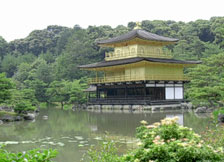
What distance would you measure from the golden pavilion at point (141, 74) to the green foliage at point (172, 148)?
26.8 m

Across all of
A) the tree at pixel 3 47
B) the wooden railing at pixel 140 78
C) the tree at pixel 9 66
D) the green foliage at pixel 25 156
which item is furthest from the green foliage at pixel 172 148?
the tree at pixel 3 47

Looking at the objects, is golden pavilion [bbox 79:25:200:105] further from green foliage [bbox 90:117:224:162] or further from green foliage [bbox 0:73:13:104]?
green foliage [bbox 90:117:224:162]

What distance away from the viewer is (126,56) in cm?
3959

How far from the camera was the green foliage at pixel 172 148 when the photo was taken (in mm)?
5551

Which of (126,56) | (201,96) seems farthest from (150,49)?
(201,96)

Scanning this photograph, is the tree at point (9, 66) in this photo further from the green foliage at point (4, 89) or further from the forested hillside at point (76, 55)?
the green foliage at point (4, 89)

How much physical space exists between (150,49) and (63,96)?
13.8 m

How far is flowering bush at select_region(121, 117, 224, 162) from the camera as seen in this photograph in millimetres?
5551

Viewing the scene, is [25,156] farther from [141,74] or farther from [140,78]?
[141,74]

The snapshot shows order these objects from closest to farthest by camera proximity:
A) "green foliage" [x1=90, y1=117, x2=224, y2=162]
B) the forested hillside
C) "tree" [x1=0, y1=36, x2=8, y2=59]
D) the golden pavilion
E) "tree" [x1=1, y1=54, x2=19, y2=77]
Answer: "green foliage" [x1=90, y1=117, x2=224, y2=162] < the golden pavilion < the forested hillside < "tree" [x1=1, y1=54, x2=19, y2=77] < "tree" [x1=0, y1=36, x2=8, y2=59]

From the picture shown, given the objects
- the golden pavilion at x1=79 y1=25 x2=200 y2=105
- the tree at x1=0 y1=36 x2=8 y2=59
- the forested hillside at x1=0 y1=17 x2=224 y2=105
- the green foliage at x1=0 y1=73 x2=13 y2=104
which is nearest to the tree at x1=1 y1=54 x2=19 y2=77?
the forested hillside at x1=0 y1=17 x2=224 y2=105

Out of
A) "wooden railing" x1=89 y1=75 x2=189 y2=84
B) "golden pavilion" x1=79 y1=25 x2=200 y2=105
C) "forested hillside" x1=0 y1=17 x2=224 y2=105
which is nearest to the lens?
"wooden railing" x1=89 y1=75 x2=189 y2=84

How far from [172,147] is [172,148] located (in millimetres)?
21

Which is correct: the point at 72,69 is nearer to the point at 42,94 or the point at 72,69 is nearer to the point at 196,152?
the point at 42,94
